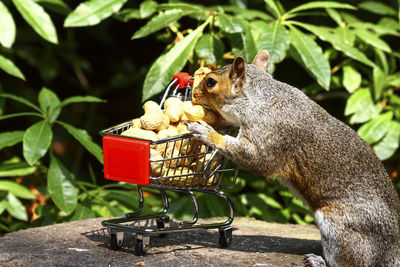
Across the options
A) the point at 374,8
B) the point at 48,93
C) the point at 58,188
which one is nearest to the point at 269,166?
the point at 58,188

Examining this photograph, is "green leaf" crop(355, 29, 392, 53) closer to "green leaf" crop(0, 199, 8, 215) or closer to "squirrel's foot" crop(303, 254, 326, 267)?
"squirrel's foot" crop(303, 254, 326, 267)

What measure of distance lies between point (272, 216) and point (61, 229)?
5.24ft

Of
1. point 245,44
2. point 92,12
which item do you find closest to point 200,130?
point 245,44

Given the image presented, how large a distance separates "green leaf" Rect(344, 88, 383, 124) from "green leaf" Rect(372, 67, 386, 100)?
0.07 m

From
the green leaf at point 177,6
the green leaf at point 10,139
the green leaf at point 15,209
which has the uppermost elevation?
the green leaf at point 177,6

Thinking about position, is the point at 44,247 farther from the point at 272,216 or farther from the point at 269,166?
the point at 272,216

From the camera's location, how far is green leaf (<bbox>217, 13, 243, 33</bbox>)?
3.17 m

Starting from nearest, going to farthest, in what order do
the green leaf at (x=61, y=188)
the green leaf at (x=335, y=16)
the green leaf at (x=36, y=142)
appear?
1. the green leaf at (x=36, y=142)
2. the green leaf at (x=61, y=188)
3. the green leaf at (x=335, y=16)

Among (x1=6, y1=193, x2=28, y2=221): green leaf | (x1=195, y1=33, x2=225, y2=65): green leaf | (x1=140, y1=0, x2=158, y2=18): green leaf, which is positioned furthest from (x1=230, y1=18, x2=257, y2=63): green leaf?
(x1=6, y1=193, x2=28, y2=221): green leaf

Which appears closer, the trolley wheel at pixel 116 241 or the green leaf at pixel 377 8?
the trolley wheel at pixel 116 241

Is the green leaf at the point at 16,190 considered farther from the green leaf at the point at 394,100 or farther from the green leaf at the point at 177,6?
the green leaf at the point at 394,100

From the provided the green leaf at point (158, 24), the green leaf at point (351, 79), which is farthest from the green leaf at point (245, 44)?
the green leaf at point (351, 79)

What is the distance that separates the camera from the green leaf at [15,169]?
3609 millimetres

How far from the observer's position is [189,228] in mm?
2562
